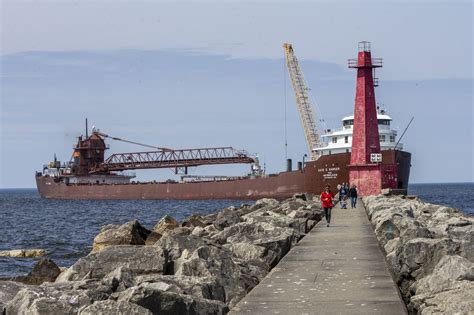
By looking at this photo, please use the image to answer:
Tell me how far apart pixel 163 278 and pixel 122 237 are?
1065 cm

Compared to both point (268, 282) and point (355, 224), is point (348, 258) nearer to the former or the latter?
point (268, 282)

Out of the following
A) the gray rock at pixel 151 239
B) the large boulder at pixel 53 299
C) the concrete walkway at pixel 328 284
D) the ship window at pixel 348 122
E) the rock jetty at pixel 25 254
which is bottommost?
the rock jetty at pixel 25 254

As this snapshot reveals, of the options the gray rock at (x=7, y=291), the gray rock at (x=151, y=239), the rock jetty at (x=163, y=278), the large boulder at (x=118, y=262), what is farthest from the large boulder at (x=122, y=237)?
the gray rock at (x=7, y=291)

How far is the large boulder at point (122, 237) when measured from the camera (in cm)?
1811

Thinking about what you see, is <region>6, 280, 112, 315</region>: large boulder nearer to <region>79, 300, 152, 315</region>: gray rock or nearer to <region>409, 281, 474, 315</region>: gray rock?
<region>79, 300, 152, 315</region>: gray rock

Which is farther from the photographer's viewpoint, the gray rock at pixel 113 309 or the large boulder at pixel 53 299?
the large boulder at pixel 53 299

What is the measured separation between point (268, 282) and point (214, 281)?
974mm

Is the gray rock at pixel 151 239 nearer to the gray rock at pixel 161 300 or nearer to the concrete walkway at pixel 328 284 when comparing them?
the concrete walkway at pixel 328 284

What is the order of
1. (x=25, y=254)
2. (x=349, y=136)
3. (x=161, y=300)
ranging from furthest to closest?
(x=349, y=136)
(x=25, y=254)
(x=161, y=300)

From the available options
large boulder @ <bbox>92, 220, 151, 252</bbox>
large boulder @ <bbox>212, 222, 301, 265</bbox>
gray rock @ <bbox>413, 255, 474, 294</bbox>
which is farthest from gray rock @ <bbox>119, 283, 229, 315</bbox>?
large boulder @ <bbox>92, 220, 151, 252</bbox>

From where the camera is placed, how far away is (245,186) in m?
68.2

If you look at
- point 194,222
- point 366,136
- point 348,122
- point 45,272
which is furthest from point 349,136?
point 45,272

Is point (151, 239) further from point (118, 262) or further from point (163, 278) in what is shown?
point (163, 278)

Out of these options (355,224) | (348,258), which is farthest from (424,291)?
(355,224)
